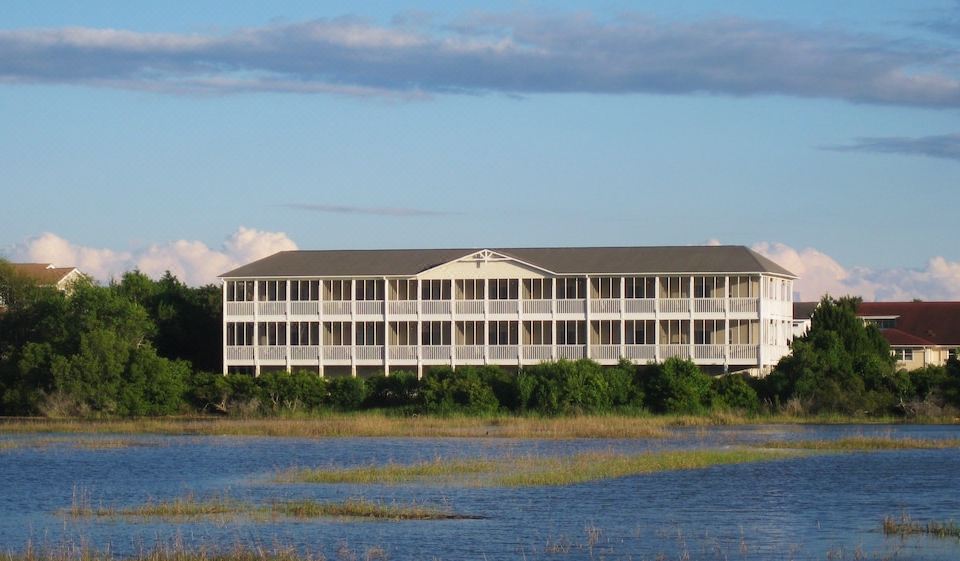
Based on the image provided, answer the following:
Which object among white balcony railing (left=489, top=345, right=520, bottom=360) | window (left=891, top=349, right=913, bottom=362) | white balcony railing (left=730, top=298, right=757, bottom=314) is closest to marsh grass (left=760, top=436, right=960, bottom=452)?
white balcony railing (left=730, top=298, right=757, bottom=314)

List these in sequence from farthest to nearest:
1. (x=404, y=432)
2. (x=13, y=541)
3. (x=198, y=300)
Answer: (x=198, y=300) → (x=404, y=432) → (x=13, y=541)

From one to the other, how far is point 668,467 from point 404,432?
20.5m

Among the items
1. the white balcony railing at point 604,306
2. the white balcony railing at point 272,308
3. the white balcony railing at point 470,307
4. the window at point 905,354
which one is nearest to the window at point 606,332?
the white balcony railing at point 604,306

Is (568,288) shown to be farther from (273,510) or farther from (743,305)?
(273,510)

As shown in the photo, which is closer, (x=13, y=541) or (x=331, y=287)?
(x=13, y=541)

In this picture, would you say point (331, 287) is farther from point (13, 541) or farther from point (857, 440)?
point (13, 541)

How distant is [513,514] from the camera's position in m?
33.6

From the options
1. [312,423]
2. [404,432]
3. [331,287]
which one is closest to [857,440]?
[404,432]

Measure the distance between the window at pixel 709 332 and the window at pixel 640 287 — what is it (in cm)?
295

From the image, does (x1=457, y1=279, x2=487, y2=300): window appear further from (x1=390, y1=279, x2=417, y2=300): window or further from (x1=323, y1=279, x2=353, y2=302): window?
(x1=323, y1=279, x2=353, y2=302): window

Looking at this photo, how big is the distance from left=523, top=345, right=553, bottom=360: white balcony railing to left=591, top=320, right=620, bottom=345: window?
8.20 ft

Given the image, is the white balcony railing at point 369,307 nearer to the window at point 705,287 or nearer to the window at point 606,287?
the window at point 606,287

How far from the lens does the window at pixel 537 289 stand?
85188 millimetres

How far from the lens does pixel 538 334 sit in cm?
8538
